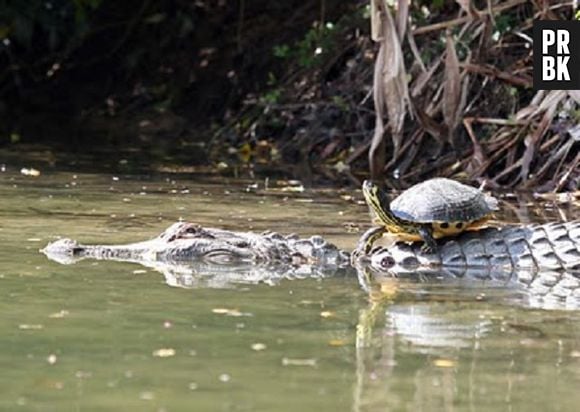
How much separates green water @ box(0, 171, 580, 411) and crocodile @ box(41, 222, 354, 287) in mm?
183

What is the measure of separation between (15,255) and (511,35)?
23.4ft

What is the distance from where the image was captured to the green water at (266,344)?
5.43 metres

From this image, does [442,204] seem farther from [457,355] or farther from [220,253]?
[457,355]

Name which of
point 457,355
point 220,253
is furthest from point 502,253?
point 457,355

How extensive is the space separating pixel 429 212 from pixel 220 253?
3.74 feet

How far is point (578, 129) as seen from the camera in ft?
43.1

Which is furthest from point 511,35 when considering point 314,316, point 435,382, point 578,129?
point 435,382

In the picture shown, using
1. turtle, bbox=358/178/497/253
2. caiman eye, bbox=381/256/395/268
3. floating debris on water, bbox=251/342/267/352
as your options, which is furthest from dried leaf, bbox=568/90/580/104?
floating debris on water, bbox=251/342/267/352

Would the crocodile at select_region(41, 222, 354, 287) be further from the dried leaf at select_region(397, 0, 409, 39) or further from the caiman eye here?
the dried leaf at select_region(397, 0, 409, 39)

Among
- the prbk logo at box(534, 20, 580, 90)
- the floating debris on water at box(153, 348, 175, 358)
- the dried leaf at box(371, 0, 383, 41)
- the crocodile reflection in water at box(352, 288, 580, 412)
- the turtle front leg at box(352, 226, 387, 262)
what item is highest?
the dried leaf at box(371, 0, 383, 41)

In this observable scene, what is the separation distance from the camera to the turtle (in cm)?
897

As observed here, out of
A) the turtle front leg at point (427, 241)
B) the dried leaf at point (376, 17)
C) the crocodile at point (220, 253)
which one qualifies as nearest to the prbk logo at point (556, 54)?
the dried leaf at point (376, 17)

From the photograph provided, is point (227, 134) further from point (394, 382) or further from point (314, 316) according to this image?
point (394, 382)

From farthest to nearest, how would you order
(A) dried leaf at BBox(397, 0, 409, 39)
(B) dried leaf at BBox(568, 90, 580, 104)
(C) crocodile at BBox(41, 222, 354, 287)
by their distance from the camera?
(B) dried leaf at BBox(568, 90, 580, 104)
(A) dried leaf at BBox(397, 0, 409, 39)
(C) crocodile at BBox(41, 222, 354, 287)
